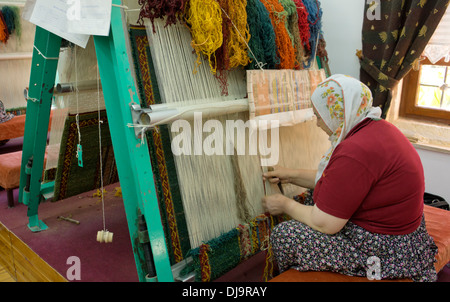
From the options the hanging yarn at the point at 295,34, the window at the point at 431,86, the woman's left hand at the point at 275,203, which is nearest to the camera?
the woman's left hand at the point at 275,203

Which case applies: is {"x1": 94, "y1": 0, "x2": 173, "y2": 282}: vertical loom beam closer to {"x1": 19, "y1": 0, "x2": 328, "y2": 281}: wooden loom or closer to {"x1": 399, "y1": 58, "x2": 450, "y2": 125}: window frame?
{"x1": 19, "y1": 0, "x2": 328, "y2": 281}: wooden loom

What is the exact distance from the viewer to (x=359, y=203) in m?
1.47

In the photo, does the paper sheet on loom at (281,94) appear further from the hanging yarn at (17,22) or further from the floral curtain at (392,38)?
the hanging yarn at (17,22)

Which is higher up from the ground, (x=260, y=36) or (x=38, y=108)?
(x=260, y=36)

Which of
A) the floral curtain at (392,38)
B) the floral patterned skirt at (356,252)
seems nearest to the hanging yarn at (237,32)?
the floral patterned skirt at (356,252)

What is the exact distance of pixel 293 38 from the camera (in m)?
2.11

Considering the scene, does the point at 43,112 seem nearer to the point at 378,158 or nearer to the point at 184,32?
the point at 184,32

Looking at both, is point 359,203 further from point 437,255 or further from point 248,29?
point 248,29

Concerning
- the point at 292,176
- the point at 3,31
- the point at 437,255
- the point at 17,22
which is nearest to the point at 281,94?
the point at 292,176

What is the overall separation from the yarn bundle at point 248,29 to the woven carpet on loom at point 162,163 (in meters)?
0.13

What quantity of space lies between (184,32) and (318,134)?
105 cm

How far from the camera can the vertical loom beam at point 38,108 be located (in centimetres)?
207

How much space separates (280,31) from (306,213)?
0.94 metres

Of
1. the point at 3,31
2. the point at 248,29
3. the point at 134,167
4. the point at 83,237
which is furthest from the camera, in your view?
the point at 3,31
